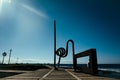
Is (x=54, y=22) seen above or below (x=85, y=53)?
above

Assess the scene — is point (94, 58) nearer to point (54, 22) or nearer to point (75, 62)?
point (75, 62)

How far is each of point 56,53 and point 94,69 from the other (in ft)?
40.8

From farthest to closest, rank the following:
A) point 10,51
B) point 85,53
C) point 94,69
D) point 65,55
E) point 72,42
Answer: point 10,51 < point 65,55 < point 72,42 < point 85,53 < point 94,69

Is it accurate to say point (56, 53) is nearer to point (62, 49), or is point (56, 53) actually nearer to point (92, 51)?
point (62, 49)

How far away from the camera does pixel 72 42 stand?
21.8 metres

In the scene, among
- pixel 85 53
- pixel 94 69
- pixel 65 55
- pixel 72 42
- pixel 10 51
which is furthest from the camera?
pixel 10 51

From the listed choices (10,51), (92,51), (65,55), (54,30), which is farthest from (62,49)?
(10,51)

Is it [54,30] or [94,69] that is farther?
[54,30]

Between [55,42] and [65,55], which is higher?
[55,42]

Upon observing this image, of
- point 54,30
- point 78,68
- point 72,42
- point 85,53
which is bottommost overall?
point 78,68

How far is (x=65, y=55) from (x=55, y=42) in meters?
2.84

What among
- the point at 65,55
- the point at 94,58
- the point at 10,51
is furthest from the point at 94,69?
the point at 10,51

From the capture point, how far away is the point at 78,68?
22.4 meters

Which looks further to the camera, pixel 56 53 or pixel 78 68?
pixel 56 53
